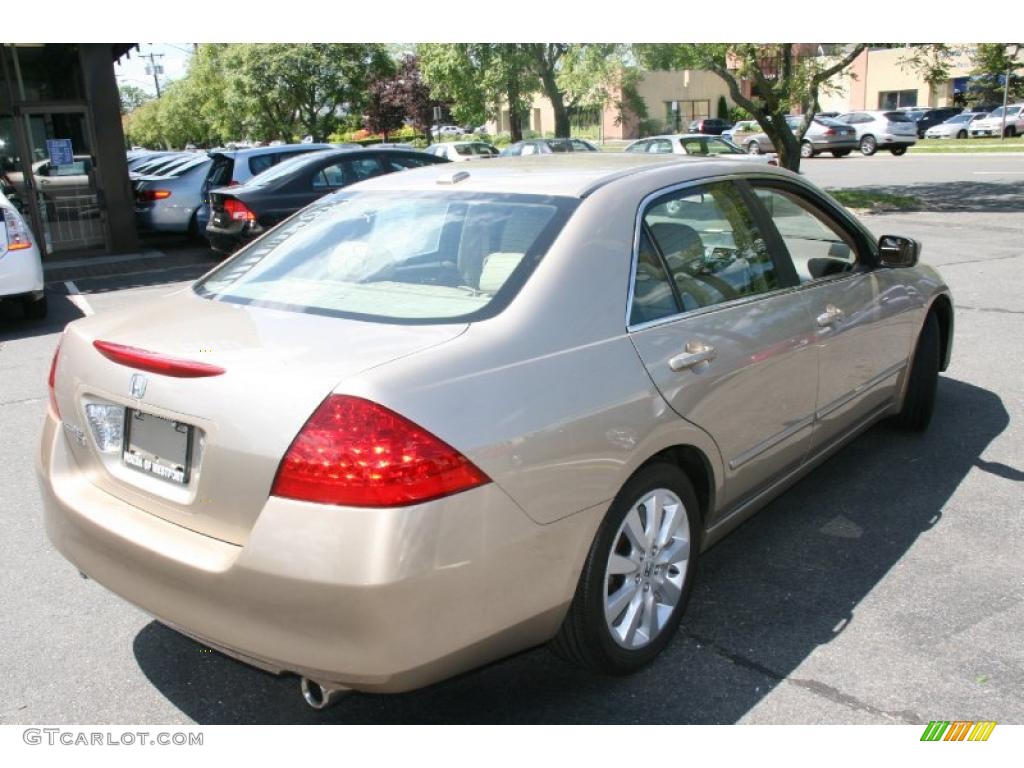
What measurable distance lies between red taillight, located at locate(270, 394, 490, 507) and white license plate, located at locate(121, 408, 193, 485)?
370 mm

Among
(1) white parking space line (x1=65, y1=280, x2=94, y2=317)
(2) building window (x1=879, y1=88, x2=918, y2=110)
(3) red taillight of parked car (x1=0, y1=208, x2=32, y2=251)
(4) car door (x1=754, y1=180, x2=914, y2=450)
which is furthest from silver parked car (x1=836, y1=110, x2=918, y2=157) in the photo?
(4) car door (x1=754, y1=180, x2=914, y2=450)

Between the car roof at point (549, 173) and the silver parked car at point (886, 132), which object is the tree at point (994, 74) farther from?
the car roof at point (549, 173)

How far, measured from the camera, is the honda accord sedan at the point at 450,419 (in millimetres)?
2309

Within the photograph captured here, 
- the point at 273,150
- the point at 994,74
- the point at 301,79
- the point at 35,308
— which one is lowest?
the point at 35,308

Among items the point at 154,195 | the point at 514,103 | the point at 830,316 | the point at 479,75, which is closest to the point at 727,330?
the point at 830,316

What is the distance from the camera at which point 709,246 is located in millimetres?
3574

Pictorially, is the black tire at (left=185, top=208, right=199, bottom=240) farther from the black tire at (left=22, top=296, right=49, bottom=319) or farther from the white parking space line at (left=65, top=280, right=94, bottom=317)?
the black tire at (left=22, top=296, right=49, bottom=319)

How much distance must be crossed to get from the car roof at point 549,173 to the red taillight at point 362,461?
1254 millimetres

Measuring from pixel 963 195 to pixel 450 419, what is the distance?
2027cm

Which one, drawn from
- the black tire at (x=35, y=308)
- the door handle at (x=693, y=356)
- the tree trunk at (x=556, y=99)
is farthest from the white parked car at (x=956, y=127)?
the door handle at (x=693, y=356)

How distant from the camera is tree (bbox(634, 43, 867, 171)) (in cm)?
1794

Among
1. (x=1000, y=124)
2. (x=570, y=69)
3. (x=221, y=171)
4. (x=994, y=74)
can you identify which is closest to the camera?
(x=221, y=171)

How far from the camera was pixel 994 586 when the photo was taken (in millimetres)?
3607

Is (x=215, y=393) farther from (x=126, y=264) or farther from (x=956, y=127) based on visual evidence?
(x=956, y=127)
